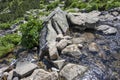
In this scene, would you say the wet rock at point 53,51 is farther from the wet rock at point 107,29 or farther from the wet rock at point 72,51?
the wet rock at point 107,29

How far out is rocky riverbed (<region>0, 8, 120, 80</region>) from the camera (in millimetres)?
14898

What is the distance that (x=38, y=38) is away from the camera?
62.9 ft

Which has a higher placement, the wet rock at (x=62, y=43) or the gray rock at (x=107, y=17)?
the wet rock at (x=62, y=43)

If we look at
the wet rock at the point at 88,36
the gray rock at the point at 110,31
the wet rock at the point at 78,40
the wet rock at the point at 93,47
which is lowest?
the gray rock at the point at 110,31

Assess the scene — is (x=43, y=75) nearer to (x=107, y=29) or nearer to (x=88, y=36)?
(x=88, y=36)

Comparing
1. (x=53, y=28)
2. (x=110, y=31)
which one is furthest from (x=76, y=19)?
(x=110, y=31)

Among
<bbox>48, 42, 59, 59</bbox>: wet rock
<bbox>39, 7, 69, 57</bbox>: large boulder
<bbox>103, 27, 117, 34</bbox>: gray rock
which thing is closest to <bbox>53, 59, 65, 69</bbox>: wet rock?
<bbox>48, 42, 59, 59</bbox>: wet rock

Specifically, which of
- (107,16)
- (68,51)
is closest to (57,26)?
(68,51)

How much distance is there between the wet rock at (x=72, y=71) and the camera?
14375 millimetres

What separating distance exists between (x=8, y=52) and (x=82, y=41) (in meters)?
6.35

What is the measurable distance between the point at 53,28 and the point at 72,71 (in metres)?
5.97

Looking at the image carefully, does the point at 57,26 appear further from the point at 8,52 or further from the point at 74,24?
the point at 8,52

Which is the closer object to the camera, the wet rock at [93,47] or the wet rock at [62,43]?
the wet rock at [62,43]

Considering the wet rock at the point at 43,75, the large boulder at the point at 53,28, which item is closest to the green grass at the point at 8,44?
the large boulder at the point at 53,28
